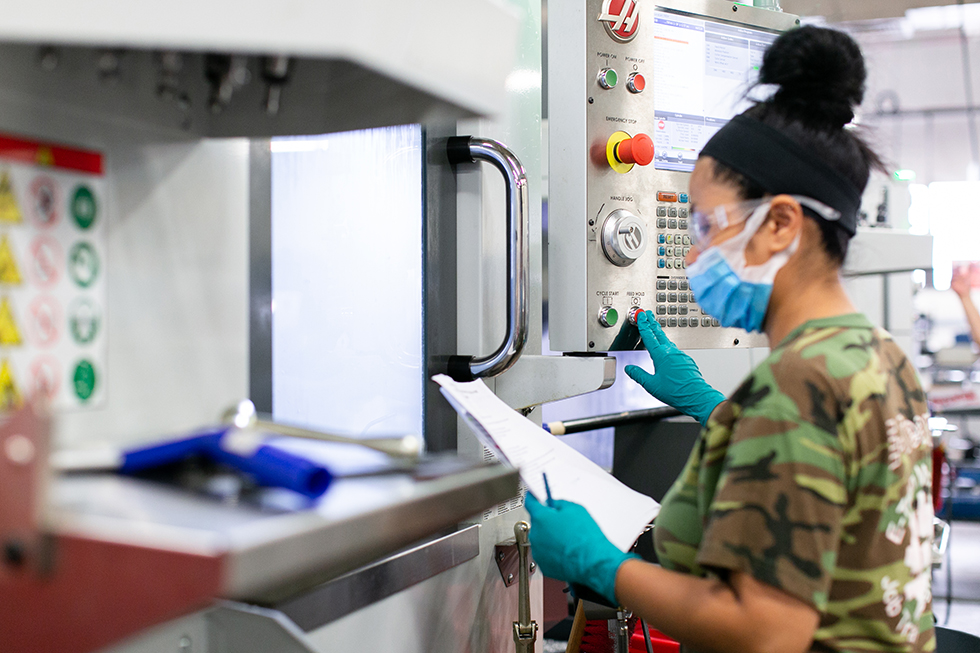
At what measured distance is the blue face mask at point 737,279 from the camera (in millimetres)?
1023

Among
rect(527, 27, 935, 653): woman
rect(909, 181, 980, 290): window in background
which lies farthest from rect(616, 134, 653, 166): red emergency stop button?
rect(909, 181, 980, 290): window in background

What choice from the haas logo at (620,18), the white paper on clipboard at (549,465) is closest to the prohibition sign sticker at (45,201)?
the white paper on clipboard at (549,465)

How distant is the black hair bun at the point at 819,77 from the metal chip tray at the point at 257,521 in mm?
696

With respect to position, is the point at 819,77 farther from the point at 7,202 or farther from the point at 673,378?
the point at 7,202

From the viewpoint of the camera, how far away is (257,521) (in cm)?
54

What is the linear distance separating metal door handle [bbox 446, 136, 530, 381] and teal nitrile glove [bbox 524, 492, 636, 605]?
331 millimetres

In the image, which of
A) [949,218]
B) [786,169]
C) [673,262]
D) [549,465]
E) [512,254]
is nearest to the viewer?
[786,169]

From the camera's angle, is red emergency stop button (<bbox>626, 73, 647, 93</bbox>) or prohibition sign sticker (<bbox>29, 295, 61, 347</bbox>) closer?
prohibition sign sticker (<bbox>29, 295, 61, 347</bbox>)

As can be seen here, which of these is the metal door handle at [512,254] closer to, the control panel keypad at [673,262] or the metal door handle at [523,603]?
the metal door handle at [523,603]

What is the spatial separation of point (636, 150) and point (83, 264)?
3.68ft

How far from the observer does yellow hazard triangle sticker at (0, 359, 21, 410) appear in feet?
2.22

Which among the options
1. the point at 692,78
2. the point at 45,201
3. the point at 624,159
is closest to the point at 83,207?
the point at 45,201

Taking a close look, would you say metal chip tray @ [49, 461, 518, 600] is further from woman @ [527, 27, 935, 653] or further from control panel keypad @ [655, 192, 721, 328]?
control panel keypad @ [655, 192, 721, 328]

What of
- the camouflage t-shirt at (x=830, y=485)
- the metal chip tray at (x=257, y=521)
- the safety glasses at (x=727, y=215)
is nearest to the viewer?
the metal chip tray at (x=257, y=521)
